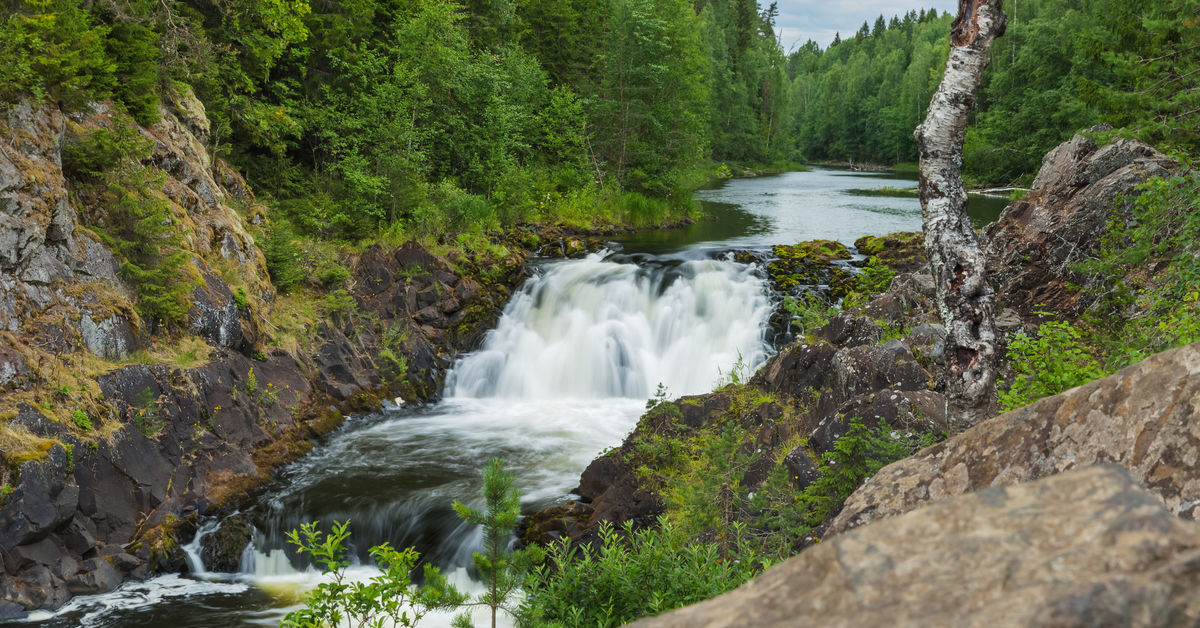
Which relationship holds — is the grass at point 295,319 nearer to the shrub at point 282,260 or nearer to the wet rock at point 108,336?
the shrub at point 282,260

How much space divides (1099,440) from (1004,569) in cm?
198

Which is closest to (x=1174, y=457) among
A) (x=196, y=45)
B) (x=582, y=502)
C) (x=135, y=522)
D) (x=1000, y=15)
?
(x=1000, y=15)

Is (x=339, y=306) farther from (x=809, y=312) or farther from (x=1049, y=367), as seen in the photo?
(x=1049, y=367)

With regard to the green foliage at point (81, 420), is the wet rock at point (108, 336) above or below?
above

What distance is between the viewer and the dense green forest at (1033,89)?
34.3 ft

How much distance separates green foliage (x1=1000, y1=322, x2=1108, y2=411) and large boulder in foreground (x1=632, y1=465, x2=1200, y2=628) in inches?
168

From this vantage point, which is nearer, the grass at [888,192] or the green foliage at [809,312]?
the green foliage at [809,312]

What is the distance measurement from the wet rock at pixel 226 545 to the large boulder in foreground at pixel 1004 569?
8699mm

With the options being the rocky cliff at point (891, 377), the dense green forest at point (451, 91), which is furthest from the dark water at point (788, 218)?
the rocky cliff at point (891, 377)

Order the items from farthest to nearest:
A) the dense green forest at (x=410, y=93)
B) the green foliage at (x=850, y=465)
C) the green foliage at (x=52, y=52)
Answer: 1. the dense green forest at (x=410, y=93)
2. the green foliage at (x=52, y=52)
3. the green foliage at (x=850, y=465)

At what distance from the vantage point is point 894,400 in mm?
7320

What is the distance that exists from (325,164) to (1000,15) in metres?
15.3

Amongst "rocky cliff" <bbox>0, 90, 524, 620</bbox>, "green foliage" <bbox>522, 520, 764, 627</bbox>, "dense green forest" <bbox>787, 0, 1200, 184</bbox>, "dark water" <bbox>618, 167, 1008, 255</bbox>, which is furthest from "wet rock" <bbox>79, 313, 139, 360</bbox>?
"dark water" <bbox>618, 167, 1008, 255</bbox>

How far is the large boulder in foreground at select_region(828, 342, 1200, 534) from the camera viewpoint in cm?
277
